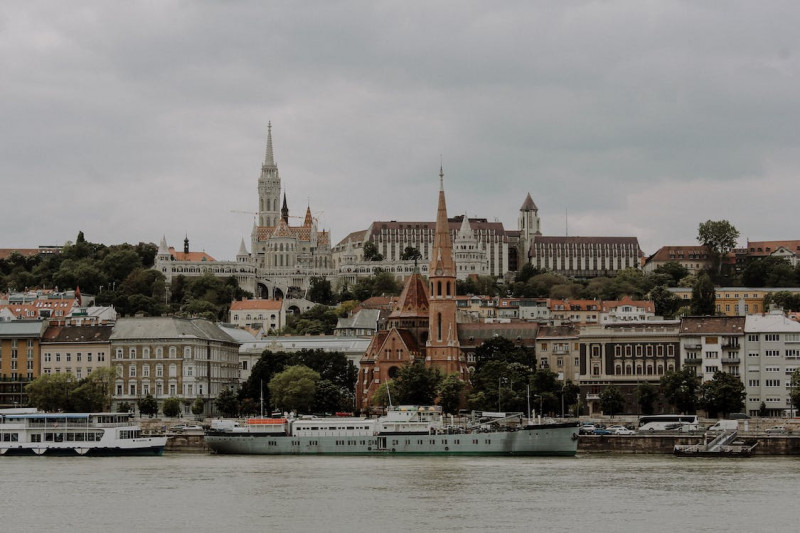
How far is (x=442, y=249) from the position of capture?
140 m

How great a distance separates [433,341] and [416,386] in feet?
45.1

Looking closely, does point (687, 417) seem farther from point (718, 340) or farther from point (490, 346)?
point (490, 346)

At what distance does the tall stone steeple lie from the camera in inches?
5399

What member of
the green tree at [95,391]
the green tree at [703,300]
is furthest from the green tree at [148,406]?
the green tree at [703,300]

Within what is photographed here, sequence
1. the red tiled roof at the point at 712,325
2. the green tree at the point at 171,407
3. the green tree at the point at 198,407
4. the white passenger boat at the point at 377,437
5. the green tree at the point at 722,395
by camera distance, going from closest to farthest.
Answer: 1. the white passenger boat at the point at 377,437
2. the green tree at the point at 722,395
3. the red tiled roof at the point at 712,325
4. the green tree at the point at 171,407
5. the green tree at the point at 198,407

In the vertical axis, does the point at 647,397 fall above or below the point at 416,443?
above

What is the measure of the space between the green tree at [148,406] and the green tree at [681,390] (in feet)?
130

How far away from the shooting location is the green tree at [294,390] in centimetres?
12550

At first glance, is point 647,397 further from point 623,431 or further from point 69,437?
point 69,437

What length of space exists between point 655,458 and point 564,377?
40441 millimetres

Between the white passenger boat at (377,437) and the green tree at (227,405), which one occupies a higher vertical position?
the green tree at (227,405)

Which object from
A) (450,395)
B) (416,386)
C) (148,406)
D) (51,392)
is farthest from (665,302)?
(51,392)

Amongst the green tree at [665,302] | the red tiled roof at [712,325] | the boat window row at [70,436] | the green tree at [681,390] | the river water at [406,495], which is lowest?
the river water at [406,495]

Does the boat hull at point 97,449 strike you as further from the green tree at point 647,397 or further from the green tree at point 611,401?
the green tree at point 647,397
